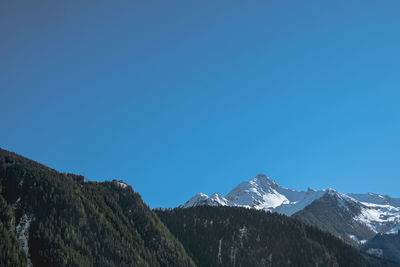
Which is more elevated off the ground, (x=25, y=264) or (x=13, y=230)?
(x=13, y=230)

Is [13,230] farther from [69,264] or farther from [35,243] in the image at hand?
[69,264]

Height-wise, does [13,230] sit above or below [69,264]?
above

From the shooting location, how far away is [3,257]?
176 metres

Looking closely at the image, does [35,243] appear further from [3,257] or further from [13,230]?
[3,257]

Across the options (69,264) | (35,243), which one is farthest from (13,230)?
(69,264)

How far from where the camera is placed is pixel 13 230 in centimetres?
19588

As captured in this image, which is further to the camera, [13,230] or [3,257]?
[13,230]

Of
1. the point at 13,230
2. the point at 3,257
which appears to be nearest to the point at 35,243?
the point at 13,230

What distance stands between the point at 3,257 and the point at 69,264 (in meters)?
30.5

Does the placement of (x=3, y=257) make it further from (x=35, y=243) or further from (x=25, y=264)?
(x=35, y=243)

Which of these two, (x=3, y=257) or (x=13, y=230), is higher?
(x=13, y=230)

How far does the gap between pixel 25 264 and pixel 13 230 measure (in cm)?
2096

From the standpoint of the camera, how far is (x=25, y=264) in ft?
595

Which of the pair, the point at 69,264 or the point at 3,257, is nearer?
the point at 3,257
